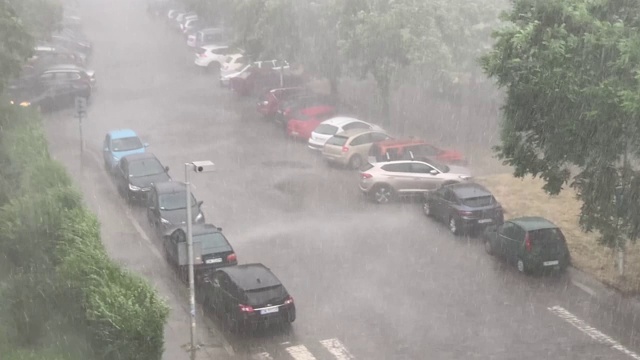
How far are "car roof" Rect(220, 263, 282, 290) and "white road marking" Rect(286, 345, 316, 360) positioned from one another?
4.97 ft

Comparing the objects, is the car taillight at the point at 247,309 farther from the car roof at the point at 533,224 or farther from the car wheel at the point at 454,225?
the car wheel at the point at 454,225

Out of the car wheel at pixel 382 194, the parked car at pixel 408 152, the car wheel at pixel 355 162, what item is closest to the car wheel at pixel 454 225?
the car wheel at pixel 382 194

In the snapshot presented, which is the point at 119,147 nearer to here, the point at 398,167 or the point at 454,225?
the point at 398,167

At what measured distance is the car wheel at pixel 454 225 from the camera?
85.5 feet

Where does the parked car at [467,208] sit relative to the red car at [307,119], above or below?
below

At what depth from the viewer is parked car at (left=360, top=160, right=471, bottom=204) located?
95.7 ft

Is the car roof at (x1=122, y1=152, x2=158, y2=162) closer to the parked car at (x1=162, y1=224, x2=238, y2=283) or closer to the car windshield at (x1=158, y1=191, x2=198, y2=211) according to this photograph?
the car windshield at (x1=158, y1=191, x2=198, y2=211)

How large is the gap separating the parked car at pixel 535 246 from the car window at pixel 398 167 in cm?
625

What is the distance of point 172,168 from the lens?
32.7 m

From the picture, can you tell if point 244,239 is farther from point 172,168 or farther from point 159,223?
point 172,168

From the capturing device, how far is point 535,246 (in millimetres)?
22828

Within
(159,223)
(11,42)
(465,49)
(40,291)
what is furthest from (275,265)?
(465,49)

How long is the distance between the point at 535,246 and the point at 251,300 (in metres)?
7.71

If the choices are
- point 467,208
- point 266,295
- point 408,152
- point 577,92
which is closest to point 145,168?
point 408,152
